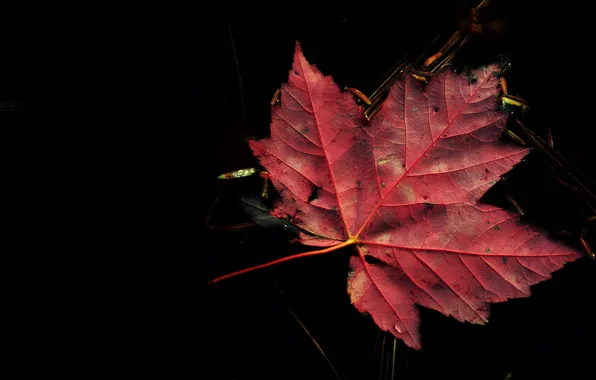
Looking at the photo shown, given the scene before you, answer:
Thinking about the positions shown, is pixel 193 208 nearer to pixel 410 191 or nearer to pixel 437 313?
pixel 410 191

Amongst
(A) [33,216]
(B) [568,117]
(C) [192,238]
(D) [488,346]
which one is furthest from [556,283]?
(A) [33,216]

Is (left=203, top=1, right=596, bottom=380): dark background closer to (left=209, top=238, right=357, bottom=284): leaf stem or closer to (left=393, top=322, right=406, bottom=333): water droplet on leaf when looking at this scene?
(left=209, top=238, right=357, bottom=284): leaf stem

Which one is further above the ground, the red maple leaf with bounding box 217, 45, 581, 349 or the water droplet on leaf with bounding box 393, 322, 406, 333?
the red maple leaf with bounding box 217, 45, 581, 349

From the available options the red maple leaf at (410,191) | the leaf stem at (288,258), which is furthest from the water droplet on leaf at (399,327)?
the leaf stem at (288,258)

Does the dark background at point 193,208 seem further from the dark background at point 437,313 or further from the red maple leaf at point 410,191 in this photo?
the red maple leaf at point 410,191

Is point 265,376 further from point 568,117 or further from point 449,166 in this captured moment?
point 568,117

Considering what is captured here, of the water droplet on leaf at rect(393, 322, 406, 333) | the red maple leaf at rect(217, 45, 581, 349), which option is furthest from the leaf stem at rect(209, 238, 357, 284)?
the water droplet on leaf at rect(393, 322, 406, 333)
